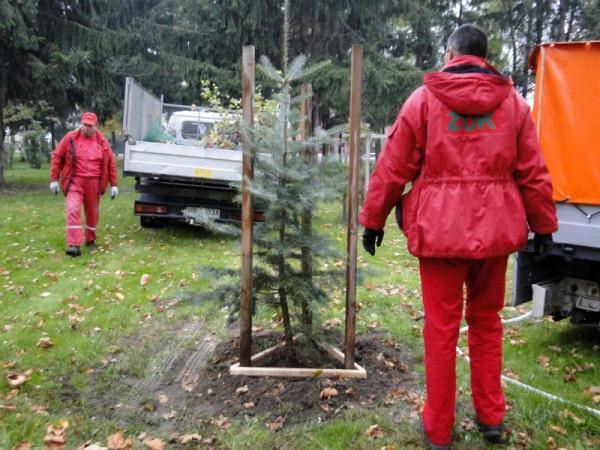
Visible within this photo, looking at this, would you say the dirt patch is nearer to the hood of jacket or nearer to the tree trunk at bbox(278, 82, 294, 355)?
the tree trunk at bbox(278, 82, 294, 355)

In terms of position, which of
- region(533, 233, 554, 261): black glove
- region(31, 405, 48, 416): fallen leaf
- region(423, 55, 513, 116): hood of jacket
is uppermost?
region(423, 55, 513, 116): hood of jacket

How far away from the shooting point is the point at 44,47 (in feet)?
55.4

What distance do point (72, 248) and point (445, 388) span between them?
6.51 meters

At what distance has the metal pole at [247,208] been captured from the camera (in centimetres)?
357

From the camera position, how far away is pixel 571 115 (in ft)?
14.2

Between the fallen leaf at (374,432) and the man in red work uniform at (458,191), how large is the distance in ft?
0.99

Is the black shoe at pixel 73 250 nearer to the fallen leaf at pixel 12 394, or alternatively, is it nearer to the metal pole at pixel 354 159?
the fallen leaf at pixel 12 394

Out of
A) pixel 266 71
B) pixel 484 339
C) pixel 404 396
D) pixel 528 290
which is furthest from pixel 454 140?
pixel 528 290

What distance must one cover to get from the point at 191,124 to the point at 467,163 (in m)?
10.1

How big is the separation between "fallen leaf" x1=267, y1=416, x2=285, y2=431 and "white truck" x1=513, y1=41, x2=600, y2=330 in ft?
7.38

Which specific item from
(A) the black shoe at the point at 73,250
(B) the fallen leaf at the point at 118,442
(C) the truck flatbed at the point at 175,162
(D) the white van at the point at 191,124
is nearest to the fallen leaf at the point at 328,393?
(B) the fallen leaf at the point at 118,442

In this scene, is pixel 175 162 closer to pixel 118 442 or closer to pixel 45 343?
pixel 45 343

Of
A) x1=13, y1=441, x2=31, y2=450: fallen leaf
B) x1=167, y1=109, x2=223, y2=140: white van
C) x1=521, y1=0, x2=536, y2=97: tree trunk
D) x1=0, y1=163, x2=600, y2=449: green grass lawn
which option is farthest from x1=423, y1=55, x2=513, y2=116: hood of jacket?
x1=521, y1=0, x2=536, y2=97: tree trunk

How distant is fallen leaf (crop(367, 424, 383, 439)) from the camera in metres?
3.17
